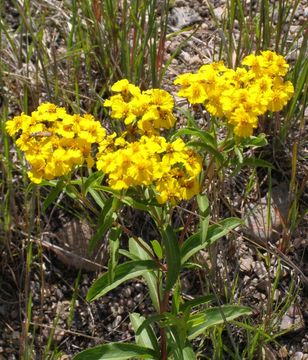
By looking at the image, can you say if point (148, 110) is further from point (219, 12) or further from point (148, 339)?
point (219, 12)

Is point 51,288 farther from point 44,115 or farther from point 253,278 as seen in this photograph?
point 44,115

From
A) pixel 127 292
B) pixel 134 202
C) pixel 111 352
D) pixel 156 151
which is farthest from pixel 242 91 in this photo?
pixel 127 292

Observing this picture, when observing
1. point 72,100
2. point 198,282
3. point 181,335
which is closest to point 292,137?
point 198,282

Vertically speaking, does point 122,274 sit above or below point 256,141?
below

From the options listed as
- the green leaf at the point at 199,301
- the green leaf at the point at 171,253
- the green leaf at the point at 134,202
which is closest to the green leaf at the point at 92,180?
the green leaf at the point at 134,202

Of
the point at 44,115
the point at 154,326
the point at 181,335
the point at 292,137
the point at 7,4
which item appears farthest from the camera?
the point at 7,4

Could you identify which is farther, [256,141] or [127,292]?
[127,292]
